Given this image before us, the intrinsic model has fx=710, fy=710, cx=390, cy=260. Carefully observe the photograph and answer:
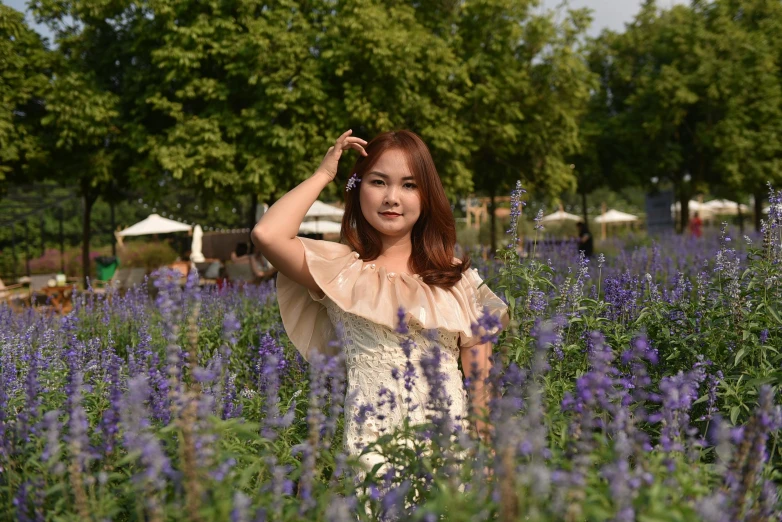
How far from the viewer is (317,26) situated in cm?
1662

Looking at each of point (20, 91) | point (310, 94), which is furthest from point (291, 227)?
point (20, 91)

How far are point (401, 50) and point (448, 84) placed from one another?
2.96m

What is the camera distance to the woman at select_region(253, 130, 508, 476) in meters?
2.84

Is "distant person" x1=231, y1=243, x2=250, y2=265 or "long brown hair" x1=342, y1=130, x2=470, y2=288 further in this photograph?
"distant person" x1=231, y1=243, x2=250, y2=265

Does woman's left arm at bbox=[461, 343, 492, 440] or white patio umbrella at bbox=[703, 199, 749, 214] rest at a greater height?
white patio umbrella at bbox=[703, 199, 749, 214]

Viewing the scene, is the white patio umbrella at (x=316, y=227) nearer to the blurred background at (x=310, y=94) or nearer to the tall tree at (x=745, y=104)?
the blurred background at (x=310, y=94)

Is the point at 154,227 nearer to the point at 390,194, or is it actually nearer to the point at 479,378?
the point at 390,194

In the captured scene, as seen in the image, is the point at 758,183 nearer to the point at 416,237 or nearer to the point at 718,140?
the point at 718,140

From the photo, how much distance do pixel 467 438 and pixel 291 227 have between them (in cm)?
142

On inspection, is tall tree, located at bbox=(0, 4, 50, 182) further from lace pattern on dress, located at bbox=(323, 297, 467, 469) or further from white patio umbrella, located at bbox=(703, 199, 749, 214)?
white patio umbrella, located at bbox=(703, 199, 749, 214)

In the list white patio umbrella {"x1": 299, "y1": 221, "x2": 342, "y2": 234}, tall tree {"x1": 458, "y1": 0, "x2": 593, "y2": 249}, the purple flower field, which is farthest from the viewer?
white patio umbrella {"x1": 299, "y1": 221, "x2": 342, "y2": 234}

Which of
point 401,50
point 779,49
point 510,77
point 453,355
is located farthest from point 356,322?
point 779,49

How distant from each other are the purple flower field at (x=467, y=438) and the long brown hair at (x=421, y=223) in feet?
1.11

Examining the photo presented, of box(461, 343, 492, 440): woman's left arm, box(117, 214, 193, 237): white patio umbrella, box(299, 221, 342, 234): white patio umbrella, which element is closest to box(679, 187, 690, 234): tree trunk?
box(299, 221, 342, 234): white patio umbrella
